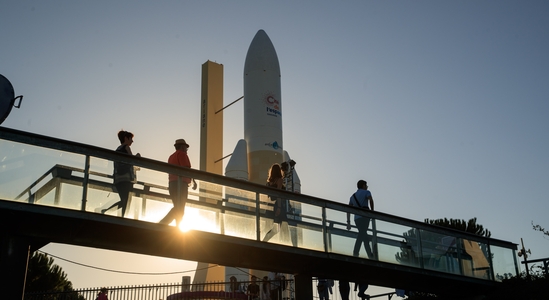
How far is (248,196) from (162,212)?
230cm

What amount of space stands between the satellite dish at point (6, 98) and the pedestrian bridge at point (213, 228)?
1.49 meters

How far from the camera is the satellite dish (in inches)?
576

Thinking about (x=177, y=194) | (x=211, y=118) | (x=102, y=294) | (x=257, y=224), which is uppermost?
(x=211, y=118)

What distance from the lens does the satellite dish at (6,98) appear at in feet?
48.0

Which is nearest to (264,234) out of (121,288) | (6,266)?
(6,266)

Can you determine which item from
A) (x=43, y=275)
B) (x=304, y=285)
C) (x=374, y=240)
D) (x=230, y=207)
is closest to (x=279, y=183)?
(x=230, y=207)

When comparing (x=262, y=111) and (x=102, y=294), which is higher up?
A: (x=262, y=111)

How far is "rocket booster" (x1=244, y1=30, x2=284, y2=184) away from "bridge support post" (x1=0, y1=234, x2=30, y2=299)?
21.0 meters

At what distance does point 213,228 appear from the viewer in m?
15.8

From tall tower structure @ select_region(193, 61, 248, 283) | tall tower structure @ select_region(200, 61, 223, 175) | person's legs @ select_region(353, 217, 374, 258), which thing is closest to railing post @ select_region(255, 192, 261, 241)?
person's legs @ select_region(353, 217, 374, 258)

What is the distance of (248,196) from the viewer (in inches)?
652

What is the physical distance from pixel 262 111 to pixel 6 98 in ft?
69.4

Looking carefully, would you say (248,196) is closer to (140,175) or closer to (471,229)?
(140,175)

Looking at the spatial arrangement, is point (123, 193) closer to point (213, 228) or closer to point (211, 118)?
point (213, 228)
